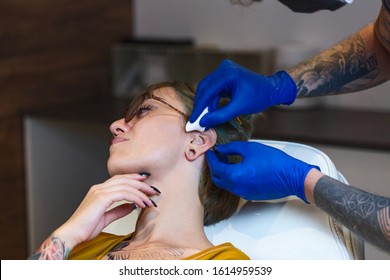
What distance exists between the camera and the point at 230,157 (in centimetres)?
151

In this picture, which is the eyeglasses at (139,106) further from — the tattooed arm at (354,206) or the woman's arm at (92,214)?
the tattooed arm at (354,206)

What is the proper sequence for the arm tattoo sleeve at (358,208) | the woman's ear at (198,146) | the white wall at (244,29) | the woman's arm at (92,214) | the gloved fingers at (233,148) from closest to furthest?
1. the arm tattoo sleeve at (358,208)
2. the woman's arm at (92,214)
3. the gloved fingers at (233,148)
4. the woman's ear at (198,146)
5. the white wall at (244,29)

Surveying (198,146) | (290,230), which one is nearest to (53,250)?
(198,146)

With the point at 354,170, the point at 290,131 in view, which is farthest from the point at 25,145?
the point at 354,170

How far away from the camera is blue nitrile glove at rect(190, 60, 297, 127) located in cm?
141

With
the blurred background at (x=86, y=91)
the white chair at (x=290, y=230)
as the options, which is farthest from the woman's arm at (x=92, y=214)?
the blurred background at (x=86, y=91)

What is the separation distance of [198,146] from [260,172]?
0.19 metres

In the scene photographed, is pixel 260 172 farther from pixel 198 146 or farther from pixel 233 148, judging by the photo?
pixel 198 146

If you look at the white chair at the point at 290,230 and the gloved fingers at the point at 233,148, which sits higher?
the gloved fingers at the point at 233,148

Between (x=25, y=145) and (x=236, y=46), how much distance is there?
0.94m

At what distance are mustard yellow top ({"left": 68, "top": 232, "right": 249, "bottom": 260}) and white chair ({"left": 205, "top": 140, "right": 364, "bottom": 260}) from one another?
0.40 ft

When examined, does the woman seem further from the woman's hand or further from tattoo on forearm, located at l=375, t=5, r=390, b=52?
tattoo on forearm, located at l=375, t=5, r=390, b=52

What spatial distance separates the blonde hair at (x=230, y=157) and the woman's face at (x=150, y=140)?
0.03 m

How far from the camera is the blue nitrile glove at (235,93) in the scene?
4.64 ft
